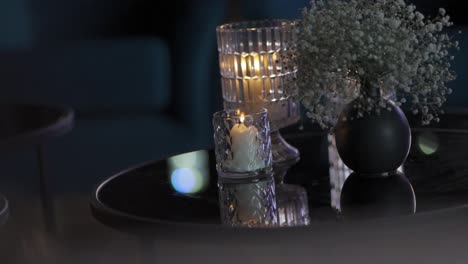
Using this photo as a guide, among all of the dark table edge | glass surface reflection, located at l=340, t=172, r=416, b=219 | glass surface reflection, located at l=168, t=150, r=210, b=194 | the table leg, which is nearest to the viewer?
glass surface reflection, located at l=340, t=172, r=416, b=219

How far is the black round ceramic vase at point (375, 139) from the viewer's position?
1.36 m

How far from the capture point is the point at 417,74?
1.34 m

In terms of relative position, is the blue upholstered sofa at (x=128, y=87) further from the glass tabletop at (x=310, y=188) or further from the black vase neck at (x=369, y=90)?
the black vase neck at (x=369, y=90)

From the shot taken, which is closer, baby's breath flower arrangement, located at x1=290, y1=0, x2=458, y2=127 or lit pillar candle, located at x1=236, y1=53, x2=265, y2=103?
baby's breath flower arrangement, located at x1=290, y1=0, x2=458, y2=127

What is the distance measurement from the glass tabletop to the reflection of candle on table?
1.0 inches

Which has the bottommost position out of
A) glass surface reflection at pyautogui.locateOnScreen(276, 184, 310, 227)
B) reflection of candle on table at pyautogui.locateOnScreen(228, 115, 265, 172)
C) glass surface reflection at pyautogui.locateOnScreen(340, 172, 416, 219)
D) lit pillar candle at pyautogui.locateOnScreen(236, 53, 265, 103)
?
glass surface reflection at pyautogui.locateOnScreen(276, 184, 310, 227)

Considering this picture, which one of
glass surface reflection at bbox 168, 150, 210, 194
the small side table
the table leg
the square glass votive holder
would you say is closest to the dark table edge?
the small side table

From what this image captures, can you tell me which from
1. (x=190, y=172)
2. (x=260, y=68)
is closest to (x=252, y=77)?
(x=260, y=68)

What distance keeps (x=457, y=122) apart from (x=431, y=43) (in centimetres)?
67

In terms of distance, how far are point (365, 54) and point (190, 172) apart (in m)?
0.38

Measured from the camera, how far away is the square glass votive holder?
4.63ft

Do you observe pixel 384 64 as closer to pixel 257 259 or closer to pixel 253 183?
pixel 253 183

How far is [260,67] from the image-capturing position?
65.6 inches

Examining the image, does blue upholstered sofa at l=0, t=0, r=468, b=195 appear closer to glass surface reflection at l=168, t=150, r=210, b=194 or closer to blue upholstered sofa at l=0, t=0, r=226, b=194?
blue upholstered sofa at l=0, t=0, r=226, b=194
